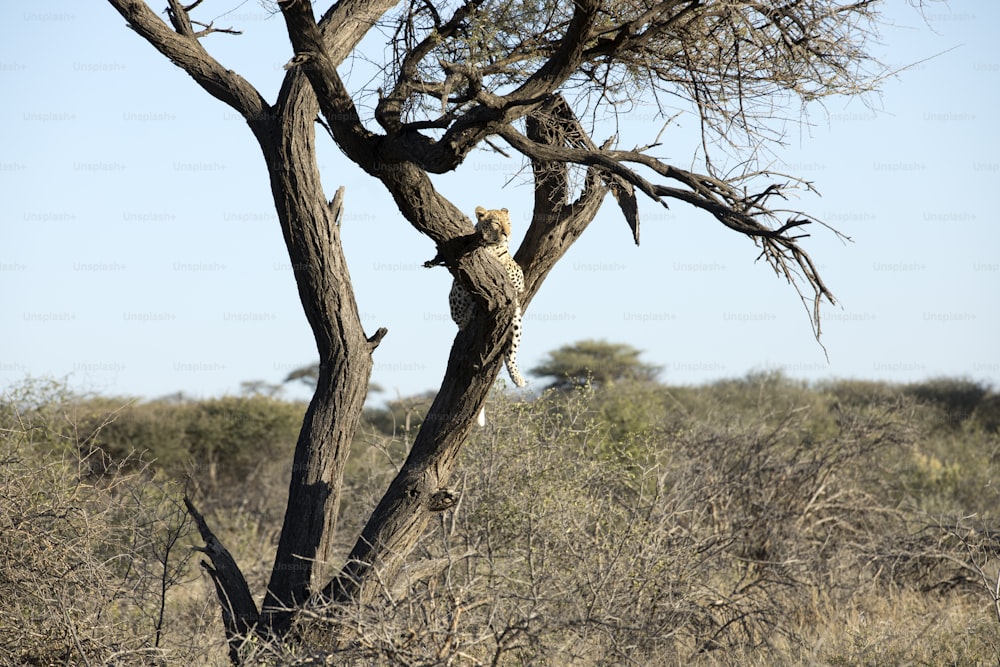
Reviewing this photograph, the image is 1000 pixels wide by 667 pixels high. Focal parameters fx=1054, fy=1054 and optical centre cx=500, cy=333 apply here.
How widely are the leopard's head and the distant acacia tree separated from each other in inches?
576

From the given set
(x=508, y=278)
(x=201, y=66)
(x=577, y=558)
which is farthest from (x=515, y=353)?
(x=201, y=66)

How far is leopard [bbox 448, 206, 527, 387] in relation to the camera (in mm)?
4730

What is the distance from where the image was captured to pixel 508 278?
15.3 ft

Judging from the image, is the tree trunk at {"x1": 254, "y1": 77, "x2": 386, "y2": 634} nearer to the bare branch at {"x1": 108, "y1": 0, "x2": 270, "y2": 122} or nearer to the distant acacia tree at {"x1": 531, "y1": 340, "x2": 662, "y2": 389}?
the bare branch at {"x1": 108, "y1": 0, "x2": 270, "y2": 122}

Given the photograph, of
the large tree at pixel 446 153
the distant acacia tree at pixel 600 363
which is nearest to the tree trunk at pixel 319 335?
the large tree at pixel 446 153

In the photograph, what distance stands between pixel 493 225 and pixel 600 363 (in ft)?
53.9

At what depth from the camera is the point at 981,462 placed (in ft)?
40.3

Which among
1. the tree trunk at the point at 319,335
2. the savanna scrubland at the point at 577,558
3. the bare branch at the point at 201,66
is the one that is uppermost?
the bare branch at the point at 201,66

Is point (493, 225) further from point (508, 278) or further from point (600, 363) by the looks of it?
point (600, 363)

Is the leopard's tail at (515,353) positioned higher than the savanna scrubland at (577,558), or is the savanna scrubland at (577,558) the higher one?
the leopard's tail at (515,353)

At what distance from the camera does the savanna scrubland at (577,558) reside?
4453 mm

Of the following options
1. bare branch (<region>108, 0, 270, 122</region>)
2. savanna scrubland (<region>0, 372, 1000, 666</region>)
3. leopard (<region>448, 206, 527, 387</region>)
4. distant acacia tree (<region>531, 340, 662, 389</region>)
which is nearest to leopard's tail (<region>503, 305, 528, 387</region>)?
leopard (<region>448, 206, 527, 387</region>)

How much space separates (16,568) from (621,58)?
3.72 meters

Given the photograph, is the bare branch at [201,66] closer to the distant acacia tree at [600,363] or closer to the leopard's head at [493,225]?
the leopard's head at [493,225]
